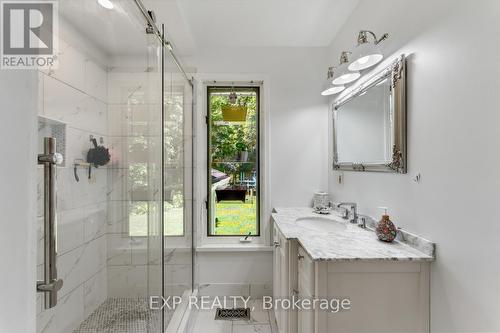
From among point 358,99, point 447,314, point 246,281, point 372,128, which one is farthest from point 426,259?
point 246,281

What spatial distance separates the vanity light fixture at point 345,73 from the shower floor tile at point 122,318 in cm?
202

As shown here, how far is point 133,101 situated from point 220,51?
1.25 m

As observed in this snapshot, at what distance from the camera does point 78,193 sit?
1.46 metres

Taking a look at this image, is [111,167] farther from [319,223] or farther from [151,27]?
[319,223]

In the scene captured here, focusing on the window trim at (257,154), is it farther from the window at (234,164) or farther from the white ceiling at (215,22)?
the white ceiling at (215,22)

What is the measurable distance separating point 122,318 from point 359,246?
4.68 ft

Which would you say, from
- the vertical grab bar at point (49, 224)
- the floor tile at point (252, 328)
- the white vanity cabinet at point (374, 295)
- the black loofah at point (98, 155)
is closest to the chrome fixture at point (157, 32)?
the black loofah at point (98, 155)

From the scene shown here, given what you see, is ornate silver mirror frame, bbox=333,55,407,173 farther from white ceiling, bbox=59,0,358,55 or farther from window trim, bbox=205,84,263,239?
window trim, bbox=205,84,263,239

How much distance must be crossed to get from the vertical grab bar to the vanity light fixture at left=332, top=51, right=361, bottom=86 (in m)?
1.74

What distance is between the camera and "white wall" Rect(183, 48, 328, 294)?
256cm

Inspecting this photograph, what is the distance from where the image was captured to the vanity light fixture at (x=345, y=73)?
183 cm

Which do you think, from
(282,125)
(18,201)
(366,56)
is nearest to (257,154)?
(282,125)

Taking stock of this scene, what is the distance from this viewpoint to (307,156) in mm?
2602

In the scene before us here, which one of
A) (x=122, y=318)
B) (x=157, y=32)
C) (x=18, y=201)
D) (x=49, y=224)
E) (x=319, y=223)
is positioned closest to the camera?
(x=18, y=201)
